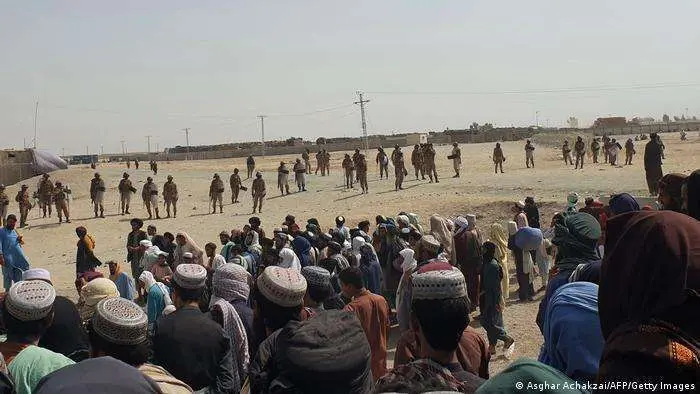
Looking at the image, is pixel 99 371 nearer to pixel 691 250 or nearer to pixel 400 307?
pixel 691 250

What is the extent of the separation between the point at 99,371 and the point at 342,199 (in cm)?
2113

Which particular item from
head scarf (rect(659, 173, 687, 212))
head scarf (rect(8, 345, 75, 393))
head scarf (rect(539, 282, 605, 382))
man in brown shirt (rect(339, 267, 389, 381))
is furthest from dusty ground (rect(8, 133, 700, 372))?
head scarf (rect(539, 282, 605, 382))

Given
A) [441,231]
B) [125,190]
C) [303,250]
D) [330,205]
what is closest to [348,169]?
[330,205]

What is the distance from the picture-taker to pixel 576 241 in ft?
13.0

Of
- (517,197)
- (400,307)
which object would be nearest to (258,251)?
(400,307)

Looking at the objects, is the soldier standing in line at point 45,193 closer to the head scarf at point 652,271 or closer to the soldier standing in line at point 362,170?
the soldier standing in line at point 362,170

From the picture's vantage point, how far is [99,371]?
6.48 ft

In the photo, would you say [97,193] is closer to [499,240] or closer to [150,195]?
[150,195]

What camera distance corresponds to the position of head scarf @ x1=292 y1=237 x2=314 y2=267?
364 inches

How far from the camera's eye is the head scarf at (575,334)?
2510 mm

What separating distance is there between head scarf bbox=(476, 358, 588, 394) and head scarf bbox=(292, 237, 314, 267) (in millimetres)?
7714

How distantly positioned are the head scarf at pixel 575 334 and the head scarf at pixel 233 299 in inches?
85.0

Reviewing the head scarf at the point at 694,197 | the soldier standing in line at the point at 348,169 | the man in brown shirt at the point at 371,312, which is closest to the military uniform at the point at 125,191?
the soldier standing in line at the point at 348,169

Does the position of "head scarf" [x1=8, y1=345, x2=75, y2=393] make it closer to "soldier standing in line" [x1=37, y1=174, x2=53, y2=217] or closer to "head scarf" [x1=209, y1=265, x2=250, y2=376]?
"head scarf" [x1=209, y1=265, x2=250, y2=376]
